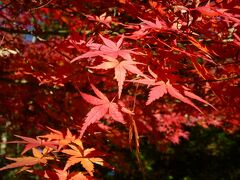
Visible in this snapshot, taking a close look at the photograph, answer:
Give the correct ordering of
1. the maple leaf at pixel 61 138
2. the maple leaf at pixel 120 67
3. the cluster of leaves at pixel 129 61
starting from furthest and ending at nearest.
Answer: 1. the maple leaf at pixel 61 138
2. the cluster of leaves at pixel 129 61
3. the maple leaf at pixel 120 67

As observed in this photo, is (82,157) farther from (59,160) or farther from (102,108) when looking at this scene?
(102,108)

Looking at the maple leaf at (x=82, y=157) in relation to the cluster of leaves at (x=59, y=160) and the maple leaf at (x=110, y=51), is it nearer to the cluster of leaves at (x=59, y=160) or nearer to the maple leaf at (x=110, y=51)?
the cluster of leaves at (x=59, y=160)

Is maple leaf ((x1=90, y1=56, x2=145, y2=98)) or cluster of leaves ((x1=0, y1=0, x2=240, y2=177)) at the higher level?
maple leaf ((x1=90, y1=56, x2=145, y2=98))

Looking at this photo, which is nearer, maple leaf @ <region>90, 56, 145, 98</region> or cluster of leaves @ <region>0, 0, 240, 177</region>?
maple leaf @ <region>90, 56, 145, 98</region>

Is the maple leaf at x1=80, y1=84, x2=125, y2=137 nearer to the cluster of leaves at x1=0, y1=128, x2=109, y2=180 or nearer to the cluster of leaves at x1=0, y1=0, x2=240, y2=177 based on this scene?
the cluster of leaves at x1=0, y1=0, x2=240, y2=177

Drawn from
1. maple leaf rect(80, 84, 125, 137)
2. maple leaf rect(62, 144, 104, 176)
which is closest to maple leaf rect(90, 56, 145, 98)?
maple leaf rect(80, 84, 125, 137)

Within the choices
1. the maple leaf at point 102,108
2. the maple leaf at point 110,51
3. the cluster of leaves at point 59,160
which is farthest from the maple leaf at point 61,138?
the maple leaf at point 110,51

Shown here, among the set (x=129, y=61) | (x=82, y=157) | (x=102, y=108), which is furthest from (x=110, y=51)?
(x=82, y=157)

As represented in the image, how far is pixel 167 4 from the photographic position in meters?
2.09

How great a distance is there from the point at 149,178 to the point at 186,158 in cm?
137

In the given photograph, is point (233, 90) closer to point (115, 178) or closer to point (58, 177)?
point (58, 177)

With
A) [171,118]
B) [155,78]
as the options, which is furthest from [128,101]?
[155,78]

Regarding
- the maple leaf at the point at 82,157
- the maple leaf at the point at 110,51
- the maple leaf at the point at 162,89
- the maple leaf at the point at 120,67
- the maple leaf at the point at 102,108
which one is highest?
the maple leaf at the point at 110,51

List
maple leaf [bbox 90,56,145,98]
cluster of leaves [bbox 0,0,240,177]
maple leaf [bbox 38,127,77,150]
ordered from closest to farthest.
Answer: maple leaf [bbox 90,56,145,98] < cluster of leaves [bbox 0,0,240,177] < maple leaf [bbox 38,127,77,150]
